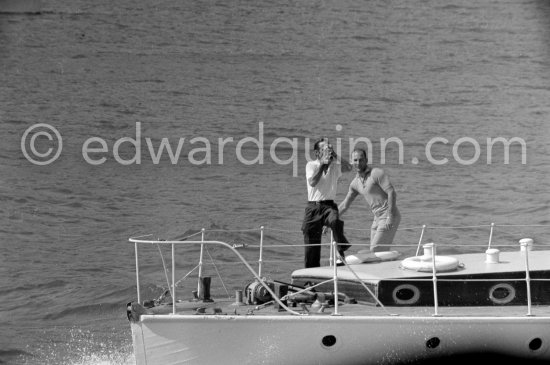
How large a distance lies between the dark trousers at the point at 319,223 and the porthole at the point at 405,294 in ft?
4.97

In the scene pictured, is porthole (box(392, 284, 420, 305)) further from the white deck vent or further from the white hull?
the white deck vent

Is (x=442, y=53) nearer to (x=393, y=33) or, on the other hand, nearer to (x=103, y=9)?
(x=393, y=33)

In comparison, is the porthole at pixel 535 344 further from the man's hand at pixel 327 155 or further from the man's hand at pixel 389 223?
the man's hand at pixel 327 155

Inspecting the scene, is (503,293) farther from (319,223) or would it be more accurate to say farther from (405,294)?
(319,223)

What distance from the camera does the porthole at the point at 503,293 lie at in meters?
14.5

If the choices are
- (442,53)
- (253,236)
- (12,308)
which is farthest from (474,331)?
(442,53)

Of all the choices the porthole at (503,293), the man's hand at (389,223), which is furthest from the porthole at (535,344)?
the man's hand at (389,223)

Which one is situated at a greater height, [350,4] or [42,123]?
[350,4]

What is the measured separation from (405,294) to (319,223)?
2.00m

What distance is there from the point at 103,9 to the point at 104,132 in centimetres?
1668

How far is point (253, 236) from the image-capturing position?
84.3 ft

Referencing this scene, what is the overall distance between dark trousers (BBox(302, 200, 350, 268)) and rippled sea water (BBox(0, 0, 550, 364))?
793 millimetres

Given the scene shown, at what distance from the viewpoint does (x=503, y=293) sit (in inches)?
571


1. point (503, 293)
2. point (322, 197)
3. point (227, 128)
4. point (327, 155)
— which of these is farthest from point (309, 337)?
point (227, 128)
